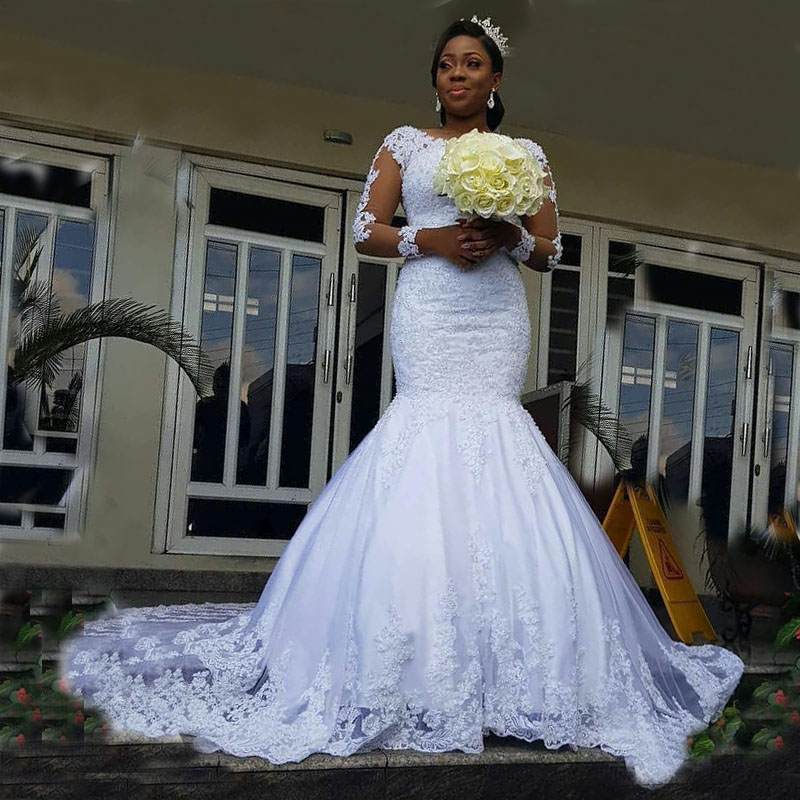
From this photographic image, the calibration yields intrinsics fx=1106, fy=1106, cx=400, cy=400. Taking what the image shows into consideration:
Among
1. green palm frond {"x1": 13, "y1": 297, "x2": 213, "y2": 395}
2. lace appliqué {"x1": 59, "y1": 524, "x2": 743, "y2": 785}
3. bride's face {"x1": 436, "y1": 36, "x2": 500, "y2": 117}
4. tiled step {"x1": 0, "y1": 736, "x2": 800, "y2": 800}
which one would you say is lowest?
tiled step {"x1": 0, "y1": 736, "x2": 800, "y2": 800}

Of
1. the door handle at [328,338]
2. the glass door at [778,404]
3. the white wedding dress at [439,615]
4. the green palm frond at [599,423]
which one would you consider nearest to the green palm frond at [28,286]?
the door handle at [328,338]

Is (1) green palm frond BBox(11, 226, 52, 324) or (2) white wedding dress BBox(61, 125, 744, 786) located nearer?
(2) white wedding dress BBox(61, 125, 744, 786)

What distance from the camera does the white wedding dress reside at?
8.79 feet

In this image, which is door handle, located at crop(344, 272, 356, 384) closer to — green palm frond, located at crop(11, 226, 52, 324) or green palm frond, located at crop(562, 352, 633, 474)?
green palm frond, located at crop(562, 352, 633, 474)

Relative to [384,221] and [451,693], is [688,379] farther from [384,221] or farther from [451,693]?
[451,693]

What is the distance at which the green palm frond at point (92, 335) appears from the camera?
5348mm

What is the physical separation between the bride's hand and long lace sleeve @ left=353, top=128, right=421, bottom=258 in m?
0.17

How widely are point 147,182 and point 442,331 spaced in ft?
11.6

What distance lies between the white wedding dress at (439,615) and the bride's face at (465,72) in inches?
5.9

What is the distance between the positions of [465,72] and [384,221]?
48 cm

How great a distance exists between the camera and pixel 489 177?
110 inches

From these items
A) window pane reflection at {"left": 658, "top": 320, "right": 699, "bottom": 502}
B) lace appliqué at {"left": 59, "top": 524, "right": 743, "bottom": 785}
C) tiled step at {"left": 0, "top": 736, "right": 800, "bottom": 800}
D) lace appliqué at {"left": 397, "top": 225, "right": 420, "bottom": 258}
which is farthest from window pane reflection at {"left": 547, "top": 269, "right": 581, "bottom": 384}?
tiled step at {"left": 0, "top": 736, "right": 800, "bottom": 800}

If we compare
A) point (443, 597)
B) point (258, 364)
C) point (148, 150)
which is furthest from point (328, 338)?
point (443, 597)

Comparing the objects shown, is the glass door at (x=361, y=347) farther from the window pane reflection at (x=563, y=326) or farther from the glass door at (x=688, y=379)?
the glass door at (x=688, y=379)
